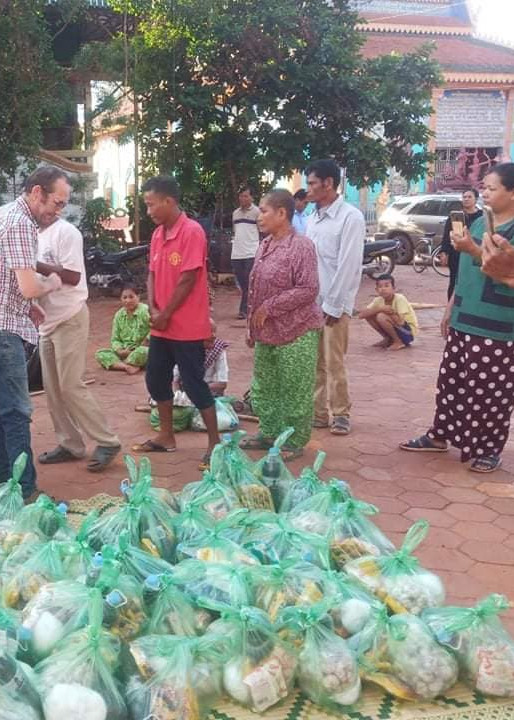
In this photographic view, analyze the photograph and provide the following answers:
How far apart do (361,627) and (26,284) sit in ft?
6.68

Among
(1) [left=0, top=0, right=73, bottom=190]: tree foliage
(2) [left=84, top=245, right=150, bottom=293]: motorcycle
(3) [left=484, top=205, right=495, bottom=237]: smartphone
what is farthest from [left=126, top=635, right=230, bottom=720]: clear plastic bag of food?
(2) [left=84, top=245, right=150, bottom=293]: motorcycle

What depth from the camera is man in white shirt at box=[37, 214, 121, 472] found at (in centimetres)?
396

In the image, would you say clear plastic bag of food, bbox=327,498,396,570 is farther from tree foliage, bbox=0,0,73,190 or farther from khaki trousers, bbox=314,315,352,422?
tree foliage, bbox=0,0,73,190

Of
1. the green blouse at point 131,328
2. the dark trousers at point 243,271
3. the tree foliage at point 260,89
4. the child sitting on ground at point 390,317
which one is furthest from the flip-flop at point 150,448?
the tree foliage at point 260,89

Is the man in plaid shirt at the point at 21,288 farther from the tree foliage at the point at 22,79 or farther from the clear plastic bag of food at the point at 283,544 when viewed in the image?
the tree foliage at the point at 22,79

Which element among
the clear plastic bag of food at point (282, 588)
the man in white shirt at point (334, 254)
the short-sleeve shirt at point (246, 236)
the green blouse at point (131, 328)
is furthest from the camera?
the short-sleeve shirt at point (246, 236)

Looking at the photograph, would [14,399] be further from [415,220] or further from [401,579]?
[415,220]

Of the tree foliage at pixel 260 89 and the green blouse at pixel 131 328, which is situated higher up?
the tree foliage at pixel 260 89

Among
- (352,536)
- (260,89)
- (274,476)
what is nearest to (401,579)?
(352,536)

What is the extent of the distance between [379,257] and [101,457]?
32.9 feet

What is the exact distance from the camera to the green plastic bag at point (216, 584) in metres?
2.37

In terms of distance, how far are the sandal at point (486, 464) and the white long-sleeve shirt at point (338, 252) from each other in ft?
3.88

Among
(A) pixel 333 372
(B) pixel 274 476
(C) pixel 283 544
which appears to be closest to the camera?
(C) pixel 283 544

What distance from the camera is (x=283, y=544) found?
9.14 feet
